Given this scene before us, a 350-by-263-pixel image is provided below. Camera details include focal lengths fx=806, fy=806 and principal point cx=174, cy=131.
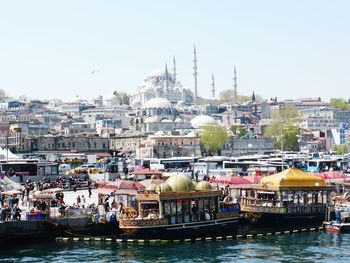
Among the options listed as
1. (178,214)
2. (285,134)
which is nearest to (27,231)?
(178,214)

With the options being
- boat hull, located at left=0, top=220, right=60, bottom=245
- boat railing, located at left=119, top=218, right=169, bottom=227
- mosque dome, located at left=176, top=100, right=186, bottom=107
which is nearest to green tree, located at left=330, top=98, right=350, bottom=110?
mosque dome, located at left=176, top=100, right=186, bottom=107

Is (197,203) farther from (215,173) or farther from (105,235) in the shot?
(215,173)

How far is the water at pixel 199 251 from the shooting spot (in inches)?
992

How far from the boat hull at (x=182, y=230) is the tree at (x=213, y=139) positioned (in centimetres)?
7064

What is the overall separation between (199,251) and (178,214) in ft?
7.35

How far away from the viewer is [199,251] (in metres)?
26.4

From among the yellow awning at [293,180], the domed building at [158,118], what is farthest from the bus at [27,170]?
the domed building at [158,118]

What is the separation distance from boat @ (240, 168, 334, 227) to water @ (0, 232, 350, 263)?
8.57 ft

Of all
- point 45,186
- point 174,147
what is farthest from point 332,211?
point 174,147

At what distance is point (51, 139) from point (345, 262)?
7834 centimetres

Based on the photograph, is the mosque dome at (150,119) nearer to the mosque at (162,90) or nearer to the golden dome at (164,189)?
the mosque at (162,90)

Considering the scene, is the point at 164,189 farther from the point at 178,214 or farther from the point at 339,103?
the point at 339,103

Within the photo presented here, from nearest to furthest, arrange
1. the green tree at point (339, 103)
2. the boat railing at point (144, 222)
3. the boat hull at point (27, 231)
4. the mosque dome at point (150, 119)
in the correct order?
the boat hull at point (27, 231)
the boat railing at point (144, 222)
the mosque dome at point (150, 119)
the green tree at point (339, 103)

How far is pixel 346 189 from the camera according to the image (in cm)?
4084
